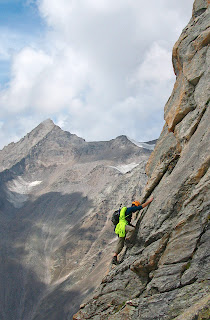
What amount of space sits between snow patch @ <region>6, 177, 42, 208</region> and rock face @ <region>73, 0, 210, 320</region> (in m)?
148

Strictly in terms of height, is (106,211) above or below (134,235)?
above

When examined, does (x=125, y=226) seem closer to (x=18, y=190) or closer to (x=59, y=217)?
(x=59, y=217)

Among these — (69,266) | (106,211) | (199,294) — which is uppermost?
(106,211)

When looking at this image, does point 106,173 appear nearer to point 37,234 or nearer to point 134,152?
point 134,152

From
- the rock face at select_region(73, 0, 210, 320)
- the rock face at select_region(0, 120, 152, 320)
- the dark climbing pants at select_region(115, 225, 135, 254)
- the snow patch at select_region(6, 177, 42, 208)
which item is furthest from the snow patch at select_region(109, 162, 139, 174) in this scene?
the dark climbing pants at select_region(115, 225, 135, 254)

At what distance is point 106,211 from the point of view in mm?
123875

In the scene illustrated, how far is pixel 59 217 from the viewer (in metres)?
136

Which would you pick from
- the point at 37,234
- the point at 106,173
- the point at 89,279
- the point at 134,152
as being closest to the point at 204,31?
the point at 89,279

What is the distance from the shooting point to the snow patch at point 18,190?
160250 mm

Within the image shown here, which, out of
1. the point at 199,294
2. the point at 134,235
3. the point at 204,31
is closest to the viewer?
the point at 199,294

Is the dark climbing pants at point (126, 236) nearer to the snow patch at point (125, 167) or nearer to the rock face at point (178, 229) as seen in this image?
the rock face at point (178, 229)

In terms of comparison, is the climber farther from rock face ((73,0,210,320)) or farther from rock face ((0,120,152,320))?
rock face ((0,120,152,320))

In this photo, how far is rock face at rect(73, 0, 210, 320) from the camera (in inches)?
394

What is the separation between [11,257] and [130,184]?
49.1 meters
